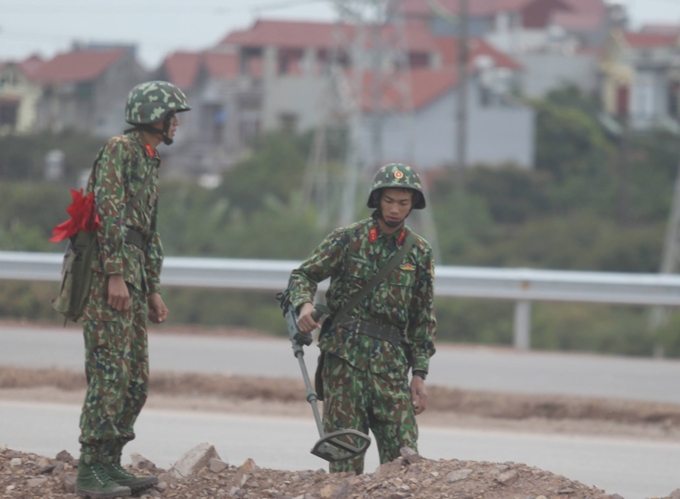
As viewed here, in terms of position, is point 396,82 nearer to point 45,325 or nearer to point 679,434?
point 45,325

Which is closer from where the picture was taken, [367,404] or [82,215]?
[82,215]

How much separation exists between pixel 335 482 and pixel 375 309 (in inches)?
31.1

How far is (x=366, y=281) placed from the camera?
188 inches

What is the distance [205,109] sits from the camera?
66.7m

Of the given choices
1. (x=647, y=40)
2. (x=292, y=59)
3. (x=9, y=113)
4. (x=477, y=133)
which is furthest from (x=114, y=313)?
(x=647, y=40)

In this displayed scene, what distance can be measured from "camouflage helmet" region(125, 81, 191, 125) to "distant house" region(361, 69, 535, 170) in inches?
2141

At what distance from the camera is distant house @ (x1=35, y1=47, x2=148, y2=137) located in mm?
46000

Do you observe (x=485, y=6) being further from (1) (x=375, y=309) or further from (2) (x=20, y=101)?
(1) (x=375, y=309)

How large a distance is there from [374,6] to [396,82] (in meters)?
3.49

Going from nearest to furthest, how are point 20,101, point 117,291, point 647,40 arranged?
point 117,291 → point 20,101 → point 647,40

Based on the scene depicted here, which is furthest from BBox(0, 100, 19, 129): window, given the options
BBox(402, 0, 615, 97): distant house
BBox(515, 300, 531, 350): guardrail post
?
BBox(402, 0, 615, 97): distant house

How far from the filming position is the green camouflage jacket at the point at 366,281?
4766mm

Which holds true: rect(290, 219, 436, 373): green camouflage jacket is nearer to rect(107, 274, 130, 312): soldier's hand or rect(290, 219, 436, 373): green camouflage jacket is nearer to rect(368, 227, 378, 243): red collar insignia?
rect(368, 227, 378, 243): red collar insignia

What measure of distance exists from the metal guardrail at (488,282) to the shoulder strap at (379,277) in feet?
Answer: 21.7
